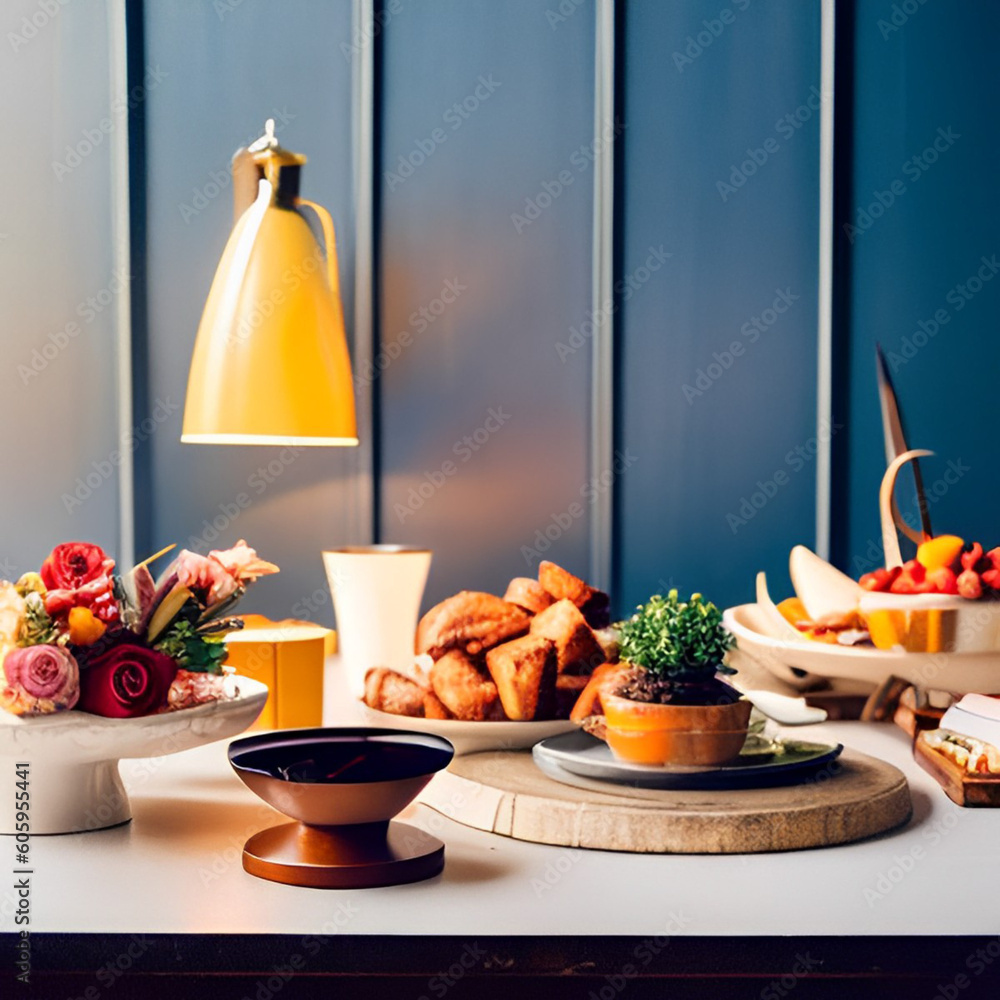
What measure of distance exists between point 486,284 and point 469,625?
5.62 feet

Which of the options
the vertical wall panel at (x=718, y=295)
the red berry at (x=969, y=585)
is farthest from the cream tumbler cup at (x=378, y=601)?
the vertical wall panel at (x=718, y=295)

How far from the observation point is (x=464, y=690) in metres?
1.21

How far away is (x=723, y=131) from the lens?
114 inches

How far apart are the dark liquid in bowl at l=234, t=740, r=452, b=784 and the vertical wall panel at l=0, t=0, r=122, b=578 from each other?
6.93 ft

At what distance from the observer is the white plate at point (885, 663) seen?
140 cm

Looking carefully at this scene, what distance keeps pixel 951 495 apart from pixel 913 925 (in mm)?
2325

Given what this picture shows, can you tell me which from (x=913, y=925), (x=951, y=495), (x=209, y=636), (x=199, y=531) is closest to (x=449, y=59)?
(x=199, y=531)

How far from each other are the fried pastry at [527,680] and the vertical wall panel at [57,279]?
1944 mm

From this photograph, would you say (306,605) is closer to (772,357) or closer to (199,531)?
(199,531)

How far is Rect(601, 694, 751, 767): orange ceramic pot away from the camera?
3.41 feet

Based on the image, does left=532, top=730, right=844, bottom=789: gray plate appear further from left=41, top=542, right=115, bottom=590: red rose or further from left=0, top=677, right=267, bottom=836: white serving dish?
left=41, top=542, right=115, bottom=590: red rose

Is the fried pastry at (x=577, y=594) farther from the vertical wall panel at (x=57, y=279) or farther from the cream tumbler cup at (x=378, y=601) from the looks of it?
the vertical wall panel at (x=57, y=279)

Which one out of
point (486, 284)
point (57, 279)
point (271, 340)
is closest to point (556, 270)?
point (486, 284)

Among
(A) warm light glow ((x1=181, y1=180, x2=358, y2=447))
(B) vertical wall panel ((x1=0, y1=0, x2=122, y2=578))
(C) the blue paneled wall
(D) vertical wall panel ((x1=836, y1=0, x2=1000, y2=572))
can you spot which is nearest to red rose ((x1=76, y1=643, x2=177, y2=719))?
(A) warm light glow ((x1=181, y1=180, x2=358, y2=447))
